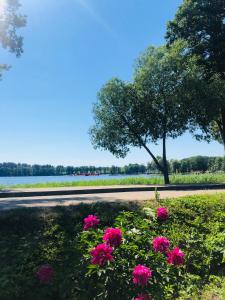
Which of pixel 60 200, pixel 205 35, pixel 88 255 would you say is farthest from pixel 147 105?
pixel 88 255

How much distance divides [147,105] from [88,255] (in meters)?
25.6

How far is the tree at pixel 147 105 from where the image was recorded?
29.2 m

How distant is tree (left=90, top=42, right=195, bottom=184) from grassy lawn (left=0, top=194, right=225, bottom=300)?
21.5 m

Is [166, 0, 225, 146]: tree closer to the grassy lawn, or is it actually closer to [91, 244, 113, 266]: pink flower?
the grassy lawn

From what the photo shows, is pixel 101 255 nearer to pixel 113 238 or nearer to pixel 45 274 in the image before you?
pixel 113 238

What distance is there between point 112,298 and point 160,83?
2587 cm

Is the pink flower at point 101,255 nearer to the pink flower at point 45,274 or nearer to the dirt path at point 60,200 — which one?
the pink flower at point 45,274

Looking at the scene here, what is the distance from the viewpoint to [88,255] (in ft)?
17.2

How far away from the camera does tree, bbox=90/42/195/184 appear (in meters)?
29.2

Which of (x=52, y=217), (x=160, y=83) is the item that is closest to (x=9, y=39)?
(x=160, y=83)

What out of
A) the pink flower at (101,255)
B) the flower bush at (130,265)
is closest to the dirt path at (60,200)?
the flower bush at (130,265)

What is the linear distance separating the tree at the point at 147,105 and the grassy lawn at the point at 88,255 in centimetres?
2151

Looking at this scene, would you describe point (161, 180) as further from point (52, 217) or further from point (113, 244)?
point (113, 244)

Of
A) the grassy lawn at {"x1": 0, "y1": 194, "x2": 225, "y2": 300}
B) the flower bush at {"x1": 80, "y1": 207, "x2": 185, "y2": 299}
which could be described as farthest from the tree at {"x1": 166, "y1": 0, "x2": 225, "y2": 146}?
the flower bush at {"x1": 80, "y1": 207, "x2": 185, "y2": 299}
